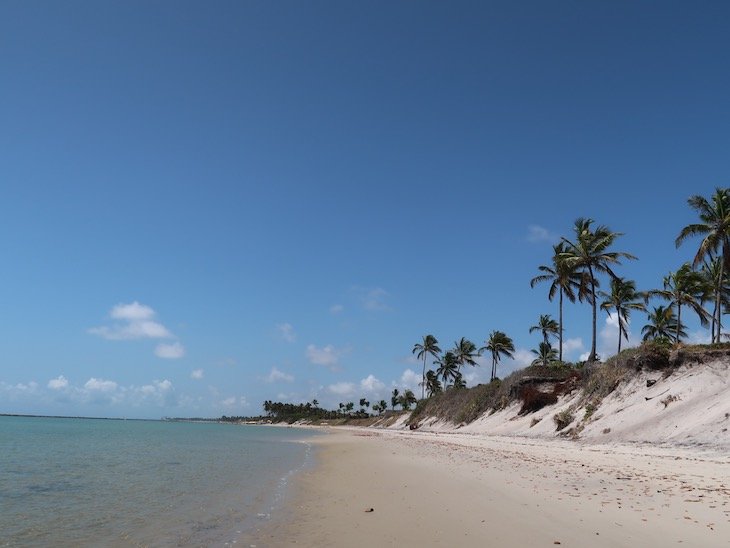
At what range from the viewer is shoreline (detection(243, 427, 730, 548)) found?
26.6ft

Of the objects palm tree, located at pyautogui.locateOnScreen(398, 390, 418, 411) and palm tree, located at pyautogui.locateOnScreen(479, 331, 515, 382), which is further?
palm tree, located at pyautogui.locateOnScreen(398, 390, 418, 411)

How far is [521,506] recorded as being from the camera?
10477mm

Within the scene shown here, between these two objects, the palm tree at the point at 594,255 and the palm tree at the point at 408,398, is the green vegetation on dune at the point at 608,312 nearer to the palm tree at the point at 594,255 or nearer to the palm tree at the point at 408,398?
the palm tree at the point at 594,255

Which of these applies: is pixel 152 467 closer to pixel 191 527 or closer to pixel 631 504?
pixel 191 527

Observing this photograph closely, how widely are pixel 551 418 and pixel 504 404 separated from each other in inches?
568

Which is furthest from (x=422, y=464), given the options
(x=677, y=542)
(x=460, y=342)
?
(x=460, y=342)

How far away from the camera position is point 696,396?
24.5m

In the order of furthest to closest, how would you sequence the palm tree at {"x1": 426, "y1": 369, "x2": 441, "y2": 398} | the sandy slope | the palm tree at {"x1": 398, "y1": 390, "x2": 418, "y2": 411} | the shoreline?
the palm tree at {"x1": 398, "y1": 390, "x2": 418, "y2": 411}, the palm tree at {"x1": 426, "y1": 369, "x2": 441, "y2": 398}, the sandy slope, the shoreline

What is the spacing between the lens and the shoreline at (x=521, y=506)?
8.12m

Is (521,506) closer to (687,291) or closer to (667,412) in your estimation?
(667,412)

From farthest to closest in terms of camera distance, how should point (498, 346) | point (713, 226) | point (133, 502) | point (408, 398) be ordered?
point (408, 398)
point (498, 346)
point (713, 226)
point (133, 502)

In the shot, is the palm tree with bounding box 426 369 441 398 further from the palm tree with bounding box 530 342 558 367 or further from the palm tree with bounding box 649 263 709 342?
the palm tree with bounding box 649 263 709 342

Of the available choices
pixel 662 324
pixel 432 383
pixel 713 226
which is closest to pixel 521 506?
pixel 713 226

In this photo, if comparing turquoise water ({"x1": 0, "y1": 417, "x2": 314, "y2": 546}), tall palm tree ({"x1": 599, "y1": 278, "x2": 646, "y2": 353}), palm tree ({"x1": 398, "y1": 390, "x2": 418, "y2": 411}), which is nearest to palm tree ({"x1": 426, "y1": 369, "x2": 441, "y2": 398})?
palm tree ({"x1": 398, "y1": 390, "x2": 418, "y2": 411})
